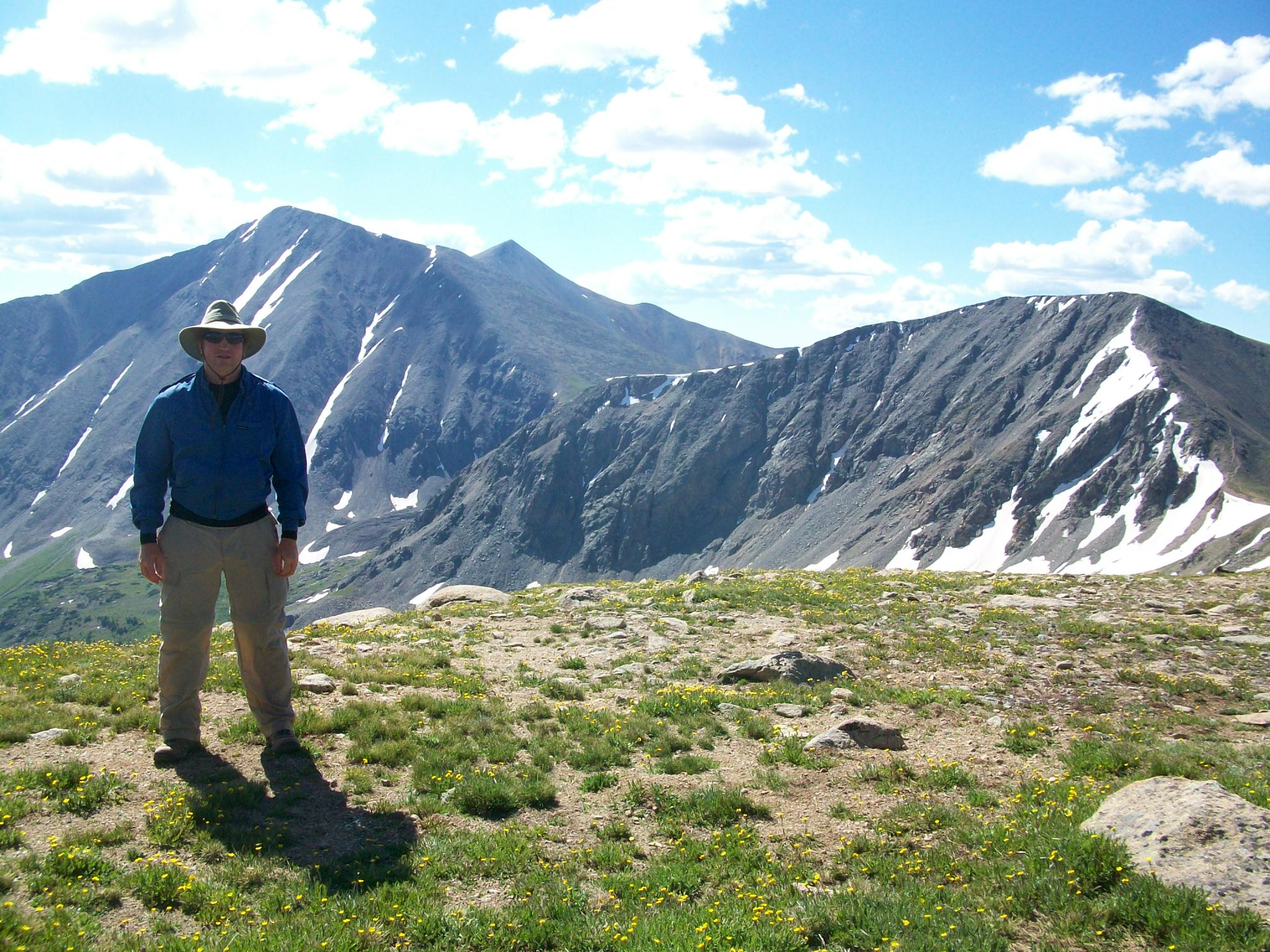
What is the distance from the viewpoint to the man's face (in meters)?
8.98

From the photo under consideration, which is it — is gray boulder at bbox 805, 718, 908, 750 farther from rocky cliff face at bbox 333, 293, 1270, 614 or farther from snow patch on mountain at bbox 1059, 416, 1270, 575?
snow patch on mountain at bbox 1059, 416, 1270, 575

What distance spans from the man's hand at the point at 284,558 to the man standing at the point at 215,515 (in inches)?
0.6

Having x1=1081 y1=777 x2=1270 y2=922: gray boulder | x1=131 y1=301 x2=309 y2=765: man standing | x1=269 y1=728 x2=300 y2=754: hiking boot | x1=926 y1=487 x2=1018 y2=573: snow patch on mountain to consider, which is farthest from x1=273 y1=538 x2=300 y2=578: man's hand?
x1=926 y1=487 x2=1018 y2=573: snow patch on mountain

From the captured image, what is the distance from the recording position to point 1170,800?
7.33 metres

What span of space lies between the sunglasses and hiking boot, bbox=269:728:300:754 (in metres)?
4.45

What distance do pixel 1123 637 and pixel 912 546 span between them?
120m

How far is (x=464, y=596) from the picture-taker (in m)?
24.6

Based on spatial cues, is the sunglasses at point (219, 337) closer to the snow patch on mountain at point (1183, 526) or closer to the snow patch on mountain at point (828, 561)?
the snow patch on mountain at point (1183, 526)

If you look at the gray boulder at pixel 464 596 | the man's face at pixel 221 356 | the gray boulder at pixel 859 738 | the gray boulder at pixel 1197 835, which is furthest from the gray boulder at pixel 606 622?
the gray boulder at pixel 1197 835

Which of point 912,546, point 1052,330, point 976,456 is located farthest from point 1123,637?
point 1052,330

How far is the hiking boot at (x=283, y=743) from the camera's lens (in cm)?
952

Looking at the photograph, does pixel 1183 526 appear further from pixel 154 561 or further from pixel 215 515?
pixel 154 561

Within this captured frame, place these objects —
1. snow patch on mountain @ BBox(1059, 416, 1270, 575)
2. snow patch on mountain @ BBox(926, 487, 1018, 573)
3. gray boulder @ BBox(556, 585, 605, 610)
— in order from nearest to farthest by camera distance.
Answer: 1. gray boulder @ BBox(556, 585, 605, 610)
2. snow patch on mountain @ BBox(1059, 416, 1270, 575)
3. snow patch on mountain @ BBox(926, 487, 1018, 573)

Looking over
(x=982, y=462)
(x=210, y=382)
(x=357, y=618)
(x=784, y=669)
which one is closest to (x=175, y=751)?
(x=210, y=382)
